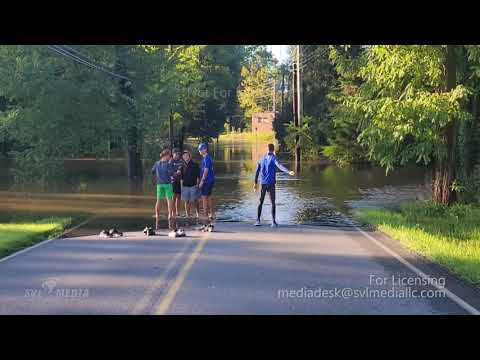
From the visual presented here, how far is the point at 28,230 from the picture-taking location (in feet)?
46.5

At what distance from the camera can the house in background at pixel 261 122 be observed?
122m

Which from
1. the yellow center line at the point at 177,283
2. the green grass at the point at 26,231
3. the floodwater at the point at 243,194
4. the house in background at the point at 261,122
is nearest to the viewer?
the yellow center line at the point at 177,283

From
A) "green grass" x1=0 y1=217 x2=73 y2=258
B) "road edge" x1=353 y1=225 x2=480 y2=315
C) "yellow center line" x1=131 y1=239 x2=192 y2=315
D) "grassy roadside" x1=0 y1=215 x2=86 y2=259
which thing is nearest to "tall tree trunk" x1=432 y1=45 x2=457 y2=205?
"road edge" x1=353 y1=225 x2=480 y2=315

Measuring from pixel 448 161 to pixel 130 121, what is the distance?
597 inches

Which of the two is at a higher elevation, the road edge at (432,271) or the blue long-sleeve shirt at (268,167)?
the blue long-sleeve shirt at (268,167)

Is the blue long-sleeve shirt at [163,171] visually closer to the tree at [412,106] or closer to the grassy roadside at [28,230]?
the grassy roadside at [28,230]

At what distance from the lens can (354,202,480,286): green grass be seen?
33.9 ft

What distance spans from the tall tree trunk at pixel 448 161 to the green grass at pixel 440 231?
19.3 inches

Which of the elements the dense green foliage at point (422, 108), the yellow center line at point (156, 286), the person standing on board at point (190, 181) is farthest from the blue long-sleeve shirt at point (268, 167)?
the yellow center line at point (156, 286)

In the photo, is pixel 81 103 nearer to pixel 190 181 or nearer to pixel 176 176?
pixel 176 176

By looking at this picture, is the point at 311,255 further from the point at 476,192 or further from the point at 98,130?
the point at 98,130

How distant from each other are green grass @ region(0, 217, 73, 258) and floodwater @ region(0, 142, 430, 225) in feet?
6.42

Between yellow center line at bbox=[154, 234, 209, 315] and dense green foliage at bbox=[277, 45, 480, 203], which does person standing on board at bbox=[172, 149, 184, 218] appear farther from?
dense green foliage at bbox=[277, 45, 480, 203]

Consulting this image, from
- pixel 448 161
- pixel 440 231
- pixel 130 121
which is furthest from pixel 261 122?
pixel 440 231
